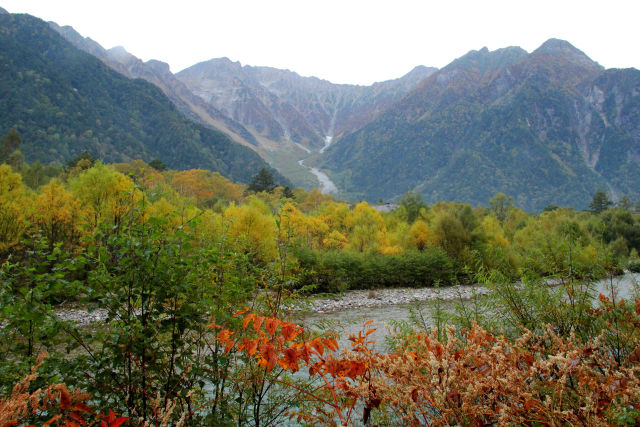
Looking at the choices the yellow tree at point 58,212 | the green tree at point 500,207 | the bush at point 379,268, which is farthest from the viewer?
the green tree at point 500,207

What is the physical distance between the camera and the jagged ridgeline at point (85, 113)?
10600cm

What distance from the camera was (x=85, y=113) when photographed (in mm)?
123812

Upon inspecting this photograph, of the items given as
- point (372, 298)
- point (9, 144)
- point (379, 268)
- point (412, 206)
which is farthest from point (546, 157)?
point (9, 144)

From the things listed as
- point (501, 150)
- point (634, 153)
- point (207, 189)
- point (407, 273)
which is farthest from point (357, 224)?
point (634, 153)

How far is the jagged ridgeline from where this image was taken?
10600cm

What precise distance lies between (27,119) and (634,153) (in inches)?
9965

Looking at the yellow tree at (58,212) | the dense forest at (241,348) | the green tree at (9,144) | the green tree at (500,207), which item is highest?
the green tree at (9,144)

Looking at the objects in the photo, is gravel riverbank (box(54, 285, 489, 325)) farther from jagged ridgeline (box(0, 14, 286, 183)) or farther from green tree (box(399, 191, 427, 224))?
jagged ridgeline (box(0, 14, 286, 183))

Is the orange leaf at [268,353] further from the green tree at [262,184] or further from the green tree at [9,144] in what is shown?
the green tree at [262,184]

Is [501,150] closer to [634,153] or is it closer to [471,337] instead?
[634,153]

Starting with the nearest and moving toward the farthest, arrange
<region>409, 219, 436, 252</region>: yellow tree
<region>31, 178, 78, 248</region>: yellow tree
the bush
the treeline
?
the treeline < <region>31, 178, 78, 248</region>: yellow tree < the bush < <region>409, 219, 436, 252</region>: yellow tree

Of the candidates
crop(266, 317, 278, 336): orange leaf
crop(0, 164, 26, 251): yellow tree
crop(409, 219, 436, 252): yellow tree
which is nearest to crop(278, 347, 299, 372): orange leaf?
crop(266, 317, 278, 336): orange leaf

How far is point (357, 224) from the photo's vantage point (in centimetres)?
4125

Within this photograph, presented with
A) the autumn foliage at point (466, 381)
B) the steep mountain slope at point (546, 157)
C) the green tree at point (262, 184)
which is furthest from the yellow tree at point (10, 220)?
the steep mountain slope at point (546, 157)
